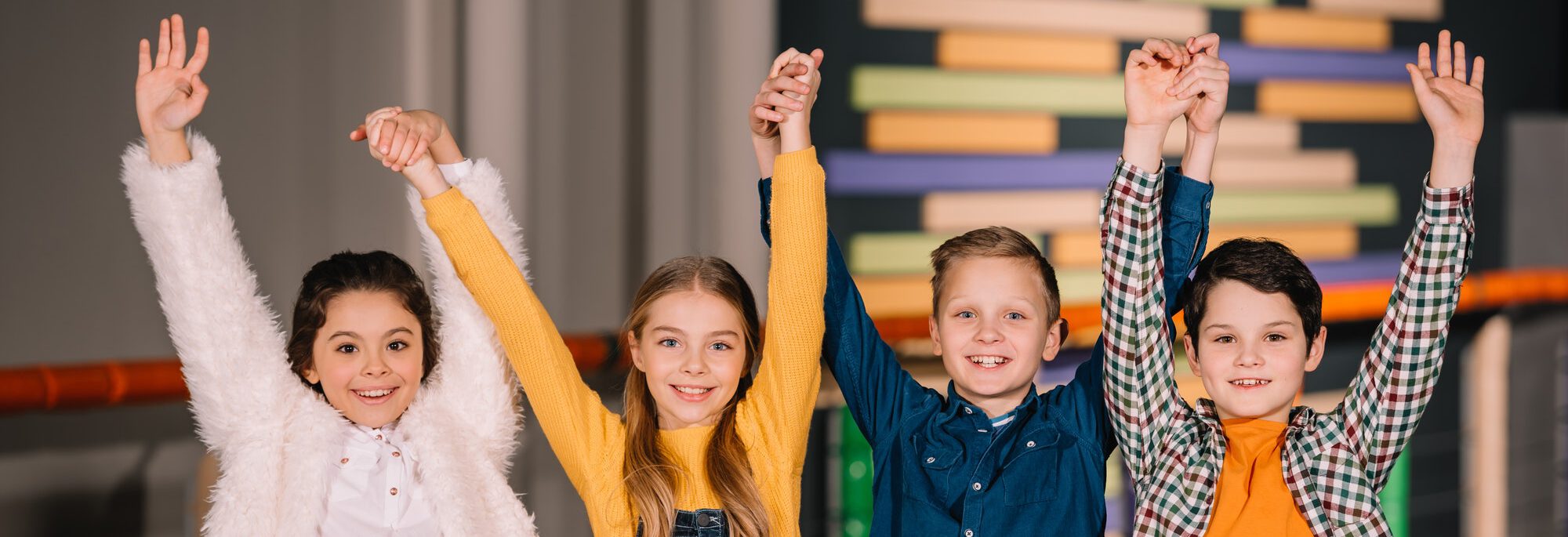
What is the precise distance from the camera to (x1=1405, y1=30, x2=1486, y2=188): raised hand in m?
1.04

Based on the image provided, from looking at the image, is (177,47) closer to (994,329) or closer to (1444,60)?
(994,329)

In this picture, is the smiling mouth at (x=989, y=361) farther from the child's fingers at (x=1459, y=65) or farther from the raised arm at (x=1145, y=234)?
the child's fingers at (x=1459, y=65)

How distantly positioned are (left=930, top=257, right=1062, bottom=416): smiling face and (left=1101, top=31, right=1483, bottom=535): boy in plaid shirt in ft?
0.30

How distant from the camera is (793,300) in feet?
3.84

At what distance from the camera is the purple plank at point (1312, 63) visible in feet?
9.21

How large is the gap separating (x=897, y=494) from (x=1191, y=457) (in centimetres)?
26

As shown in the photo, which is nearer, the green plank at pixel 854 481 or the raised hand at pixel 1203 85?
the raised hand at pixel 1203 85

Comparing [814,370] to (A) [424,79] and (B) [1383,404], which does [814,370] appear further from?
(A) [424,79]

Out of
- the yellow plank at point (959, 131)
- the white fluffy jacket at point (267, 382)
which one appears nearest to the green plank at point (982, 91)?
the yellow plank at point (959, 131)

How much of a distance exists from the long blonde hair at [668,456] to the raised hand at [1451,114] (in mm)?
591

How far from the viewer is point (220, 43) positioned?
5.71 feet

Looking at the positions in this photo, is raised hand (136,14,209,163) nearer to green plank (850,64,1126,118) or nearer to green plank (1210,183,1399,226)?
green plank (850,64,1126,118)

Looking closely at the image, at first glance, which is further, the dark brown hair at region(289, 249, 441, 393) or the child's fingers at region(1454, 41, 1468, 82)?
the dark brown hair at region(289, 249, 441, 393)

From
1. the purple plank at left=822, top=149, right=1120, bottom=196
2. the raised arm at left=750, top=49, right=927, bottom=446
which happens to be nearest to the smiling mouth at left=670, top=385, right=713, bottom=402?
the raised arm at left=750, top=49, right=927, bottom=446
